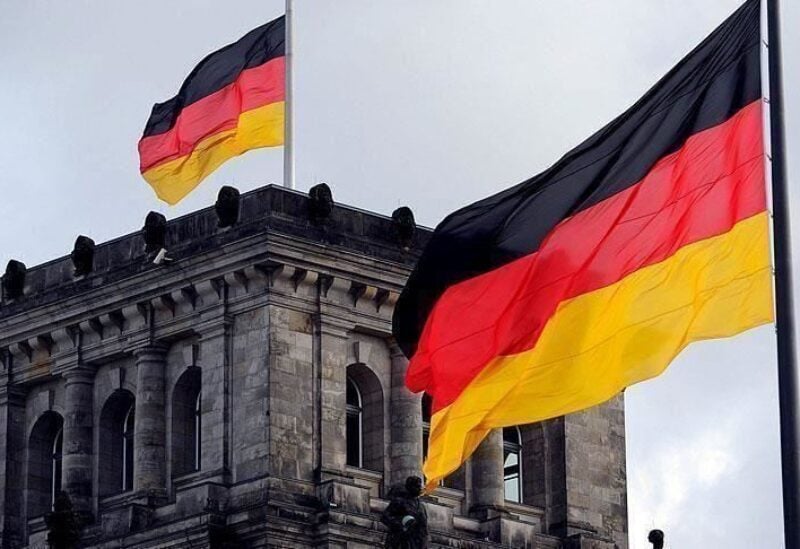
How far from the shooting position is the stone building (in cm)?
7144

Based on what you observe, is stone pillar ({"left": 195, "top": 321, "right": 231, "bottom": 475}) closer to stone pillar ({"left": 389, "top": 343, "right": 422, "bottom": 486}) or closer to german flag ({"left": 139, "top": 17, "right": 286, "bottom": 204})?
stone pillar ({"left": 389, "top": 343, "right": 422, "bottom": 486})

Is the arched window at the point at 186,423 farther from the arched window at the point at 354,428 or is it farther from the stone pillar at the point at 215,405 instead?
the arched window at the point at 354,428

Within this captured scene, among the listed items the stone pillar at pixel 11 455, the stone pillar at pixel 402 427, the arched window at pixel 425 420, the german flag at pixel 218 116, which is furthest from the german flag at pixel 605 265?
the stone pillar at pixel 11 455

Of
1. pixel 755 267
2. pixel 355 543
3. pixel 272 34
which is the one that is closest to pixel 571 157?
pixel 755 267

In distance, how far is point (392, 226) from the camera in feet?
245

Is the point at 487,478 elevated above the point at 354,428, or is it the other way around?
the point at 354,428

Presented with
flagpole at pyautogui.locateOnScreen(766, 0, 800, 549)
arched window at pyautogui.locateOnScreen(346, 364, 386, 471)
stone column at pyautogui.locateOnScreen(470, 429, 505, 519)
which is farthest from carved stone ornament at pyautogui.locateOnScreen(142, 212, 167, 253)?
flagpole at pyautogui.locateOnScreen(766, 0, 800, 549)

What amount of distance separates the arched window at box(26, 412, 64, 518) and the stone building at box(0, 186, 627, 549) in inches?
1.4

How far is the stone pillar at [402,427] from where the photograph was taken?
73438 mm

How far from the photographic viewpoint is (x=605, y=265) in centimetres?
4297

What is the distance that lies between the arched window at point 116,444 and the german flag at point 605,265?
3064 cm

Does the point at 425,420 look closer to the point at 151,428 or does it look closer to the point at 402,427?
the point at 402,427

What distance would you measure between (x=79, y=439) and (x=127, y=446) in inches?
48.7

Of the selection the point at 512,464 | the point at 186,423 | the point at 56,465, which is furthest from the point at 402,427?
the point at 56,465
